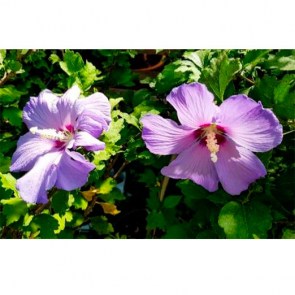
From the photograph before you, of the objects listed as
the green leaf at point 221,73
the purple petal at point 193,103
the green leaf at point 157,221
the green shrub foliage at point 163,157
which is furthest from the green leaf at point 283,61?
the green leaf at point 157,221

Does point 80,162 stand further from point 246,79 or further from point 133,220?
point 133,220

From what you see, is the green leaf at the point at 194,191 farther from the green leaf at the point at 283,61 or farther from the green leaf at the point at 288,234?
the green leaf at the point at 283,61

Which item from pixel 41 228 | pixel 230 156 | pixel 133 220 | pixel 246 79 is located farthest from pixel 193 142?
pixel 133 220

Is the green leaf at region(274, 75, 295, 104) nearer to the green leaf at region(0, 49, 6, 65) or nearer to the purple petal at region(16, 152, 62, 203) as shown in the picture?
the purple petal at region(16, 152, 62, 203)

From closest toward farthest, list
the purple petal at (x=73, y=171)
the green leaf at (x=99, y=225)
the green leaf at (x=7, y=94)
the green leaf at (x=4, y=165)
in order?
1. the purple petal at (x=73, y=171)
2. the green leaf at (x=4, y=165)
3. the green leaf at (x=7, y=94)
4. the green leaf at (x=99, y=225)

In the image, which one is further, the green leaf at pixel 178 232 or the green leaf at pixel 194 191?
the green leaf at pixel 178 232

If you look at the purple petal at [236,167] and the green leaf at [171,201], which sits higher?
the purple petal at [236,167]
